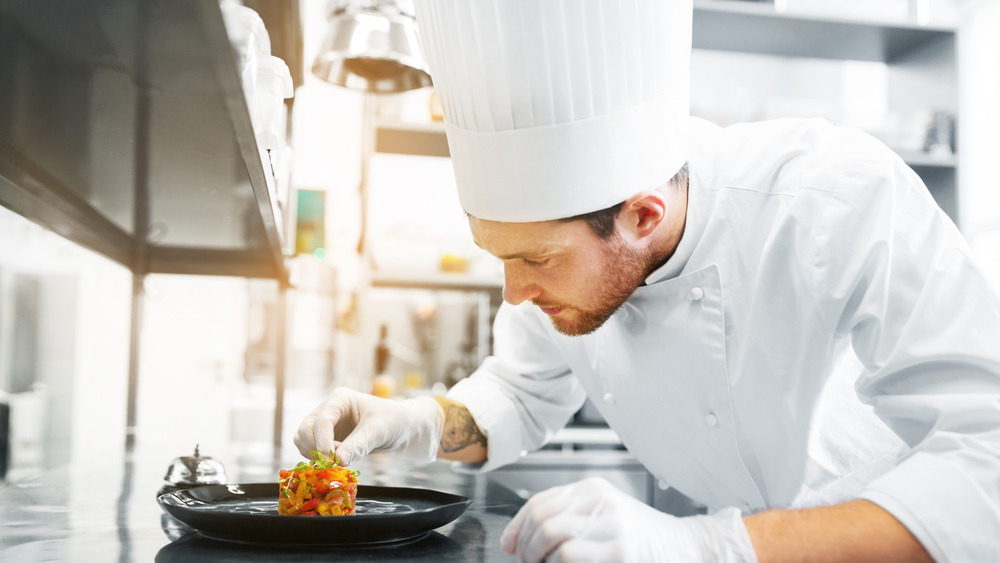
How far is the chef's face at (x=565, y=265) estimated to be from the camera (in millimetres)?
1072

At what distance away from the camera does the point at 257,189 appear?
93 centimetres

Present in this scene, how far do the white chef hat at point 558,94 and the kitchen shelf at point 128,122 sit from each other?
298mm

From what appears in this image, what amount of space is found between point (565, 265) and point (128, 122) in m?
0.58

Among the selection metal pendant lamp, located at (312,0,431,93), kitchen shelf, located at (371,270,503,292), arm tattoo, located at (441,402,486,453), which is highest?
metal pendant lamp, located at (312,0,431,93)

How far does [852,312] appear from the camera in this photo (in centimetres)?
100

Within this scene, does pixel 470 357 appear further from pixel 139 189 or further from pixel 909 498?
pixel 909 498

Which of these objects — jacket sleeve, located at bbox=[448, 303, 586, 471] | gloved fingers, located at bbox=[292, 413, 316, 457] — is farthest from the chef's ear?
gloved fingers, located at bbox=[292, 413, 316, 457]

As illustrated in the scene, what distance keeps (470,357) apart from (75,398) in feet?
6.25

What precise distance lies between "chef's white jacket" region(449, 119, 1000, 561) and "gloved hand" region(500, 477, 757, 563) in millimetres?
166

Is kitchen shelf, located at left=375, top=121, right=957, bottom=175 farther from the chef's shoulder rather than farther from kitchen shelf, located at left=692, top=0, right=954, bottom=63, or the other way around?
the chef's shoulder

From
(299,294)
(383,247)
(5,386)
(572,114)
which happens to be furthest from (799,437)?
(299,294)

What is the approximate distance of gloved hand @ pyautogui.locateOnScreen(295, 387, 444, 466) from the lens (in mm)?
1162

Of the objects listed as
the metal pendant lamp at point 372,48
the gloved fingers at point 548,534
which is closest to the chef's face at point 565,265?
the gloved fingers at point 548,534

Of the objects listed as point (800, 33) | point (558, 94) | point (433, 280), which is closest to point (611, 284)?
point (558, 94)
